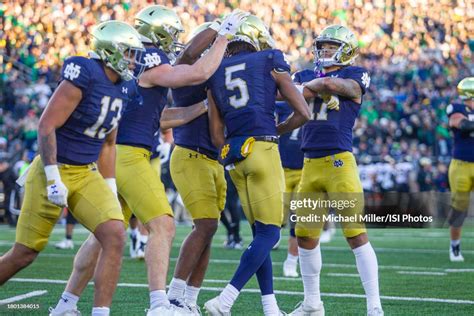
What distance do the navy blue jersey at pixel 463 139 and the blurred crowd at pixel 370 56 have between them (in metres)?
7.07

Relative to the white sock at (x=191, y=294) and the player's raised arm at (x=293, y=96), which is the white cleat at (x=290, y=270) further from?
the player's raised arm at (x=293, y=96)

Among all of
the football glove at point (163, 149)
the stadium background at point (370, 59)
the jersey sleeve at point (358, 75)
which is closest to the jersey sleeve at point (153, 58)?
the jersey sleeve at point (358, 75)

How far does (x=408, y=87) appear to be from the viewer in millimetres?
21906

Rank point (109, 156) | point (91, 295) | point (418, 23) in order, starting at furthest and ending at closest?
point (418, 23), point (91, 295), point (109, 156)

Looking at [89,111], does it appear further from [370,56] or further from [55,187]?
[370,56]

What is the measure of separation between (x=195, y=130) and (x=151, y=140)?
14.1 inches

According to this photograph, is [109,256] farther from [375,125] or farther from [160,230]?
[375,125]

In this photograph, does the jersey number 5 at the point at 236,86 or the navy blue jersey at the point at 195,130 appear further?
the navy blue jersey at the point at 195,130

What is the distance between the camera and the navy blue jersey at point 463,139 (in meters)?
10.2

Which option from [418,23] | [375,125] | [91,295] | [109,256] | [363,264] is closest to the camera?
[109,256]

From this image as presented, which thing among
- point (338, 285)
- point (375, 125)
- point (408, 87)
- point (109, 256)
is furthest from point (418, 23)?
point (109, 256)

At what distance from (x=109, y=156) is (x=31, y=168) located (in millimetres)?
542

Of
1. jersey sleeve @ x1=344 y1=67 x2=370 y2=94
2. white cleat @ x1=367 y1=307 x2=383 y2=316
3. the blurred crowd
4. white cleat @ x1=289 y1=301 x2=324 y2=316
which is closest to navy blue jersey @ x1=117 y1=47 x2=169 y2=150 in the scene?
jersey sleeve @ x1=344 y1=67 x2=370 y2=94

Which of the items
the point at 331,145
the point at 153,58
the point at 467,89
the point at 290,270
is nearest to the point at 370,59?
the point at 467,89
